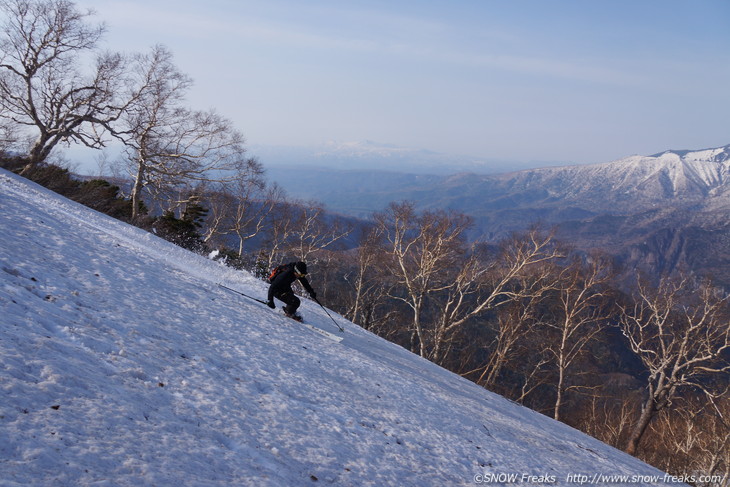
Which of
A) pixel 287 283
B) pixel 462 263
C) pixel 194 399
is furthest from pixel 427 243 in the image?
pixel 194 399

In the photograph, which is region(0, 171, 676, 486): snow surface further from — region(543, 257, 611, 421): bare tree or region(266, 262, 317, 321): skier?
region(543, 257, 611, 421): bare tree

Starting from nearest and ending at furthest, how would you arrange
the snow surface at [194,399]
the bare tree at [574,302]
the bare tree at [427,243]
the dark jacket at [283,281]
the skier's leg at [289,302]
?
the snow surface at [194,399] → the dark jacket at [283,281] → the skier's leg at [289,302] → the bare tree at [574,302] → the bare tree at [427,243]

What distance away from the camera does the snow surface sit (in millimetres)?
3627

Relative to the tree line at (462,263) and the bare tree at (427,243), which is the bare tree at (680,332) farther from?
the bare tree at (427,243)

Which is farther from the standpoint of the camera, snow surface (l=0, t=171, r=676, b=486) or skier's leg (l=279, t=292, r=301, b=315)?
skier's leg (l=279, t=292, r=301, b=315)

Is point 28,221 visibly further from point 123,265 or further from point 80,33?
point 80,33

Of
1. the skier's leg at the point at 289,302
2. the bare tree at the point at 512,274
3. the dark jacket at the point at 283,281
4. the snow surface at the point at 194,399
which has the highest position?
the bare tree at the point at 512,274

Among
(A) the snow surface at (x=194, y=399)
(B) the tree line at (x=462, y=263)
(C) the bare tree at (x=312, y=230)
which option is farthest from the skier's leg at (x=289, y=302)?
(C) the bare tree at (x=312, y=230)

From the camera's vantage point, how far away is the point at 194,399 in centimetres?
497

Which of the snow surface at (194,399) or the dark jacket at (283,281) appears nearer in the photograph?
the snow surface at (194,399)

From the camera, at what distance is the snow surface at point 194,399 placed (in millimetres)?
3627

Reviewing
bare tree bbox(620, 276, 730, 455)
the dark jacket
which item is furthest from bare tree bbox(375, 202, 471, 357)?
the dark jacket

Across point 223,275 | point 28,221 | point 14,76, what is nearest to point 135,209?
point 14,76

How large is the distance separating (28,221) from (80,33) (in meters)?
20.4
